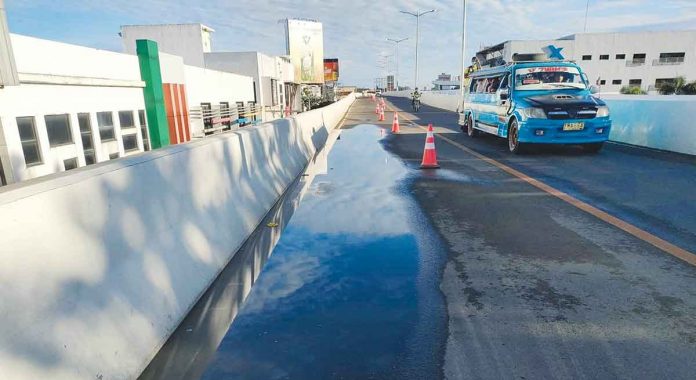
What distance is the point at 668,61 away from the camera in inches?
2916

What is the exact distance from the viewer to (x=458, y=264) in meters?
4.04

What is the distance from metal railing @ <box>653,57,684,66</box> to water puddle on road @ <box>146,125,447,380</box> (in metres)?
90.4

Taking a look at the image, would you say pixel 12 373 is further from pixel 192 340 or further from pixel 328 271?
pixel 328 271

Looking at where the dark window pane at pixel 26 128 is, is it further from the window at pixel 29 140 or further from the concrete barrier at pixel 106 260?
the concrete barrier at pixel 106 260

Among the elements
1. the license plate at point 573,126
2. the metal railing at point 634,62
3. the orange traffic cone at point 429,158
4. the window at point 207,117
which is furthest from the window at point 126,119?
the metal railing at point 634,62

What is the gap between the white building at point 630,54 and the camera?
240ft

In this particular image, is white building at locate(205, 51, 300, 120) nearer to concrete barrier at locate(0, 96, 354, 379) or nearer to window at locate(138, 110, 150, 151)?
window at locate(138, 110, 150, 151)

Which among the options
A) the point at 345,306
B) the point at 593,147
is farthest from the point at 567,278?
the point at 593,147

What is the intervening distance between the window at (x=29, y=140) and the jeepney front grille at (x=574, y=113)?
1161 centimetres

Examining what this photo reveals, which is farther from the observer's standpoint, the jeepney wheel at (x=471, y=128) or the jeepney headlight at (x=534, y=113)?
the jeepney wheel at (x=471, y=128)

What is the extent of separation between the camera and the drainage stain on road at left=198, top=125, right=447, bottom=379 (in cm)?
257

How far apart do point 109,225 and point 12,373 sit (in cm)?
98

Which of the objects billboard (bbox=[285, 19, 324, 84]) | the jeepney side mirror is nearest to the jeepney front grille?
the jeepney side mirror

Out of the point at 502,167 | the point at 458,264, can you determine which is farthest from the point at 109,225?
the point at 502,167
